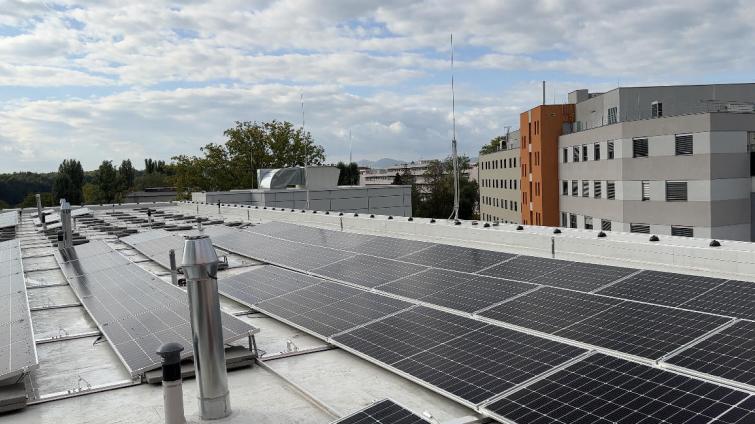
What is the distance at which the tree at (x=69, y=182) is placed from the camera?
140625 mm

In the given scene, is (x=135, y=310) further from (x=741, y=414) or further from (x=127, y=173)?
(x=127, y=173)

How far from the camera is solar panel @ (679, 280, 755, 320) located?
8.85m

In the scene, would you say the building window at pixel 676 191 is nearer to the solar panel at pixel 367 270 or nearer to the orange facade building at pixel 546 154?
the orange facade building at pixel 546 154

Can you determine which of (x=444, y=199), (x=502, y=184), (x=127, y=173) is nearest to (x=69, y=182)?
(x=127, y=173)

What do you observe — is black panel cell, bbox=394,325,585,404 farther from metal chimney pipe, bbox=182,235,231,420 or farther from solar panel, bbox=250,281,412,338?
metal chimney pipe, bbox=182,235,231,420

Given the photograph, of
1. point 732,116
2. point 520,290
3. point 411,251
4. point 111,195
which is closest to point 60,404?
point 520,290

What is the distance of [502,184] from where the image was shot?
104 m

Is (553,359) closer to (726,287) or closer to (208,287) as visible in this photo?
(726,287)

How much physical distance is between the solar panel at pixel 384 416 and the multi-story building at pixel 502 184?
85913 millimetres

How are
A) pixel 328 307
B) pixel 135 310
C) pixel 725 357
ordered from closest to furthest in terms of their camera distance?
1. pixel 725 357
2. pixel 328 307
3. pixel 135 310

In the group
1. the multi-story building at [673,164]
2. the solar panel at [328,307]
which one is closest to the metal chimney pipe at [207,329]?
the solar panel at [328,307]


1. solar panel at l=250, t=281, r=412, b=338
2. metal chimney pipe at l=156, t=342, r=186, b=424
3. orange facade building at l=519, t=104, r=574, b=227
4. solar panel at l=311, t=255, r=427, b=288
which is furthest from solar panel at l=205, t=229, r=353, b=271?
orange facade building at l=519, t=104, r=574, b=227

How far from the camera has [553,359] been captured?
838 centimetres

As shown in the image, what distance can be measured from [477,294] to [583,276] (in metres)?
2.08
